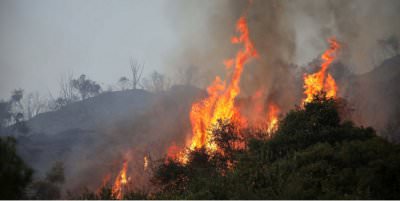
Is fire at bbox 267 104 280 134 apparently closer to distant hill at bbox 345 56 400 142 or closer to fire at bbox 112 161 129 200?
distant hill at bbox 345 56 400 142

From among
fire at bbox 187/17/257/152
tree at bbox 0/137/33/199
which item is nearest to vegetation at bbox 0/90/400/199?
tree at bbox 0/137/33/199

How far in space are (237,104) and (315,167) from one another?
32.8 metres

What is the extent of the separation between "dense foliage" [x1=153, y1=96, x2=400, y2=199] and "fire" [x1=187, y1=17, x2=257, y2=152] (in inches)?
569

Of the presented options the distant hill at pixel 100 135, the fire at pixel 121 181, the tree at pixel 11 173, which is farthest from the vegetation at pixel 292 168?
the distant hill at pixel 100 135

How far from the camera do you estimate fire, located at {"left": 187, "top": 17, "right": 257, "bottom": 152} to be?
215ft

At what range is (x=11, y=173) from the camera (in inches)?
1086

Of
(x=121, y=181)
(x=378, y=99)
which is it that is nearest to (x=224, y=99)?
(x=121, y=181)

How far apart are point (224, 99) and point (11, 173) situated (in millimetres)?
43354

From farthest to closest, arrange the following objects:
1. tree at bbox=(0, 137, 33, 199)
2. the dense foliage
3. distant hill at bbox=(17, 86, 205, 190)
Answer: distant hill at bbox=(17, 86, 205, 190) < the dense foliage < tree at bbox=(0, 137, 33, 199)

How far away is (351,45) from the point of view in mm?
90625

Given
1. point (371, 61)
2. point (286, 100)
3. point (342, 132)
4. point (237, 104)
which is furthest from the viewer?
point (371, 61)

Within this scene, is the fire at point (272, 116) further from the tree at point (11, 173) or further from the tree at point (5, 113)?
the tree at point (5, 113)

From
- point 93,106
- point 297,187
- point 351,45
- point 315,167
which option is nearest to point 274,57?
point 351,45

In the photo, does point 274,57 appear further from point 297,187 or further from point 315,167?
point 297,187
